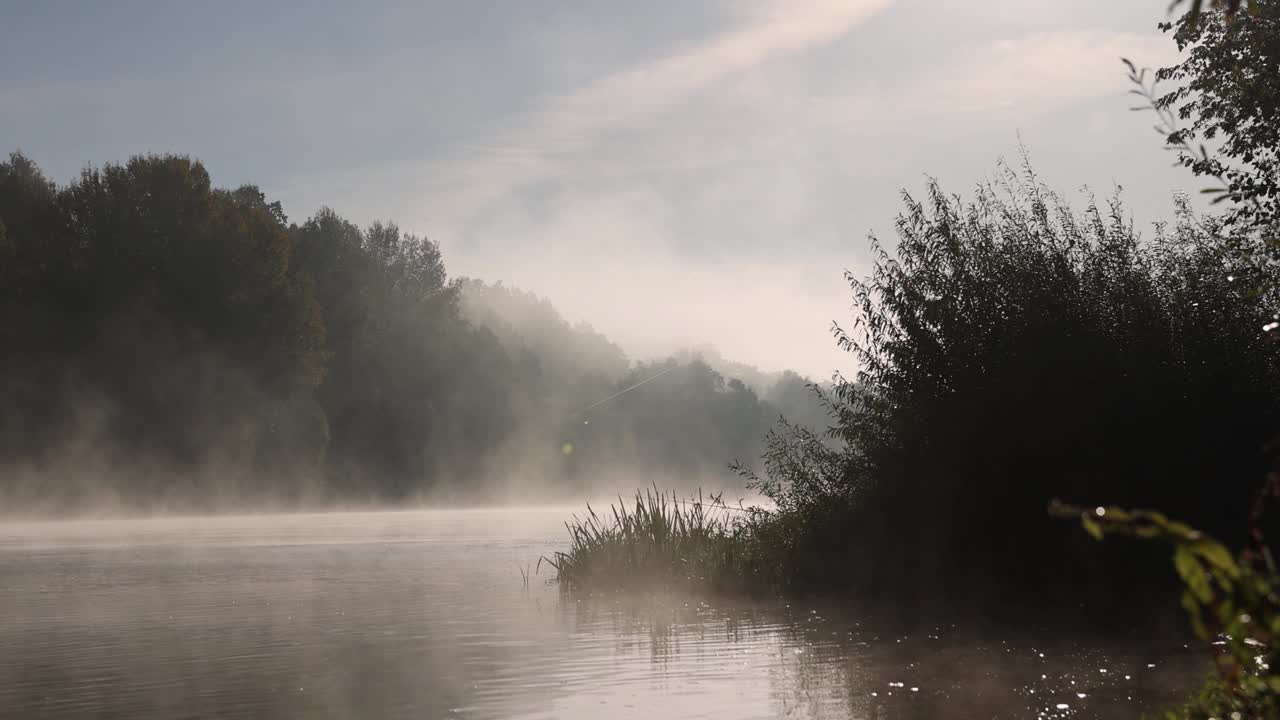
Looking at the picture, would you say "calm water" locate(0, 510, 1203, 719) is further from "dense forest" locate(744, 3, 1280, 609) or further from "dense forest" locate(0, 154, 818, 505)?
"dense forest" locate(0, 154, 818, 505)

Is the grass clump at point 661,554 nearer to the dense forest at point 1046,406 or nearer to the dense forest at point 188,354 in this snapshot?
the dense forest at point 1046,406

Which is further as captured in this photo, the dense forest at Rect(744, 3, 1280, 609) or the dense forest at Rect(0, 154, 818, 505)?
the dense forest at Rect(0, 154, 818, 505)

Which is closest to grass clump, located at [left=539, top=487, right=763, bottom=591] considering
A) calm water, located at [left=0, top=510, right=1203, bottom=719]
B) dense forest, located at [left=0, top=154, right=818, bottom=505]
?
calm water, located at [left=0, top=510, right=1203, bottom=719]

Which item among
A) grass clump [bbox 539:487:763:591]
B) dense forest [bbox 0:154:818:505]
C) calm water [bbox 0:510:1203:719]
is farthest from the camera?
dense forest [bbox 0:154:818:505]

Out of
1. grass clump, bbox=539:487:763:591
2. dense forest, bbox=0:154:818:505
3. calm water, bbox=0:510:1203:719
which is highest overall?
dense forest, bbox=0:154:818:505

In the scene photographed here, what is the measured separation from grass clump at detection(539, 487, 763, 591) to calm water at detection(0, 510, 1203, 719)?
89 centimetres

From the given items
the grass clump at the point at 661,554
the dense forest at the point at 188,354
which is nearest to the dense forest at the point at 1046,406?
the grass clump at the point at 661,554

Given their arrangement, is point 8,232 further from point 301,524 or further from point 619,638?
point 619,638

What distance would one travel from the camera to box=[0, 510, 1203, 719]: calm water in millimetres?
10898

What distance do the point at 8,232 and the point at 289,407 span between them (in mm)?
16843

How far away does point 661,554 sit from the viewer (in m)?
21.8

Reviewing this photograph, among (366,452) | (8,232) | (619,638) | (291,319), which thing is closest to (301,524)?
(291,319)

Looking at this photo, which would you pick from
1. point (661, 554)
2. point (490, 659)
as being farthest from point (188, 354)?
point (490, 659)

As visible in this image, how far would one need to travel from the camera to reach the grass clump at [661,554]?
70.1 feet
